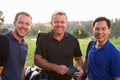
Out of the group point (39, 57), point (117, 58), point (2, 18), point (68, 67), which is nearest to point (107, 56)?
point (117, 58)

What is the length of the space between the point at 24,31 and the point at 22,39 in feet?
0.56

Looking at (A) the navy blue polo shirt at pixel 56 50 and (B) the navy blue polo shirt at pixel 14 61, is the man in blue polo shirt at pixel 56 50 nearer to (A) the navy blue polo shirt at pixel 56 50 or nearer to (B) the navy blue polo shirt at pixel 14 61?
(A) the navy blue polo shirt at pixel 56 50

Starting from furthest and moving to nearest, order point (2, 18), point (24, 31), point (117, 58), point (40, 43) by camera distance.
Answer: point (2, 18) → point (40, 43) → point (24, 31) → point (117, 58)

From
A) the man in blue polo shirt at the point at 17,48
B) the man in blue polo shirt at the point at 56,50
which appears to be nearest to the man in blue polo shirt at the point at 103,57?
the man in blue polo shirt at the point at 56,50

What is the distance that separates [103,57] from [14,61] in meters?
1.27

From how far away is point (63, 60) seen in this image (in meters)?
5.94

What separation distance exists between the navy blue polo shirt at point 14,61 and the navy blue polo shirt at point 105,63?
3.38ft

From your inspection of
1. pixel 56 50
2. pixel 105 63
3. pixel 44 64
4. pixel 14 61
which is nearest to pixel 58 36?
pixel 56 50

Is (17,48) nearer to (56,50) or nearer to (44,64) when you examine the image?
(44,64)

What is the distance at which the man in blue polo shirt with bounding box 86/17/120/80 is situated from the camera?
526 cm

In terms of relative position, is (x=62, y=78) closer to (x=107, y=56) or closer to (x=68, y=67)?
(x=68, y=67)

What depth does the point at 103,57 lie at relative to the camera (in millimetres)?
5336

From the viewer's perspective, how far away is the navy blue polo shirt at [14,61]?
5.35 meters

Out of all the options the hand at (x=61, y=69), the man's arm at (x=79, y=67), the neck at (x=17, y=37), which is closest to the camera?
the neck at (x=17, y=37)
